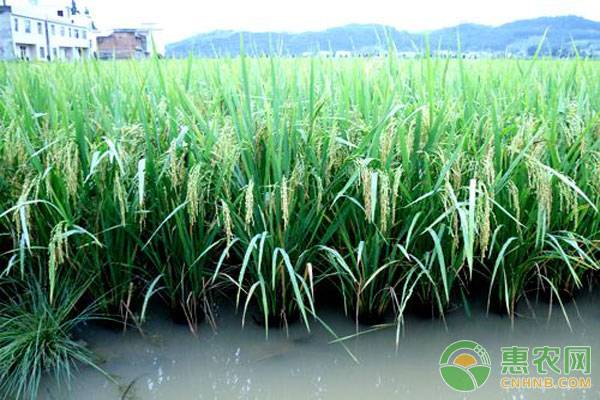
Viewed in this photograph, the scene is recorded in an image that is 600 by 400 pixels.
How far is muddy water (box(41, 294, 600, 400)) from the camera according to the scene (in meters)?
1.73

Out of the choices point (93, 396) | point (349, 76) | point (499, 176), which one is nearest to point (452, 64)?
point (349, 76)

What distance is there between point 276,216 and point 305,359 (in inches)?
20.2

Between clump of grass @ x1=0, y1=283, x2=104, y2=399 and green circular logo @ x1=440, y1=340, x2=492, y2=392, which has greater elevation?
clump of grass @ x1=0, y1=283, x2=104, y2=399

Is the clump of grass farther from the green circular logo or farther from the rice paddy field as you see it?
the green circular logo

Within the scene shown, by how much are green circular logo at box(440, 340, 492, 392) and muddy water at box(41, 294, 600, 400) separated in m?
0.03

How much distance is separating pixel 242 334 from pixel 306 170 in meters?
0.66

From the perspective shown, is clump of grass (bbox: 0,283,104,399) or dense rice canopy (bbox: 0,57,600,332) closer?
clump of grass (bbox: 0,283,104,399)

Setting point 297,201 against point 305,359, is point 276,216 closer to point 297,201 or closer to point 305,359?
point 297,201

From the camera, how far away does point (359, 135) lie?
2.04 meters

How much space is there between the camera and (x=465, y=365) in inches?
72.5

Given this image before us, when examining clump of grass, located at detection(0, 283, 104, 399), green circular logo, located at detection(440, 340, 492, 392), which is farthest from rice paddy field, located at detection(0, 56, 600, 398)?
green circular logo, located at detection(440, 340, 492, 392)

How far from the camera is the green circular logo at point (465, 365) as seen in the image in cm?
178

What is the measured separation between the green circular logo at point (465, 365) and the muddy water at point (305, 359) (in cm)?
3

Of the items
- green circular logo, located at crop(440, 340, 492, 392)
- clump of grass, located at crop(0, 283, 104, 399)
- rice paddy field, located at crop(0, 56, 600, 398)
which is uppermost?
rice paddy field, located at crop(0, 56, 600, 398)
